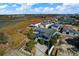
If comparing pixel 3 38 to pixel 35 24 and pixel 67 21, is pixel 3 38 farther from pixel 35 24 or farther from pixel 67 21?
pixel 67 21

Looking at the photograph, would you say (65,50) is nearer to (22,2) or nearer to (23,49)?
(23,49)

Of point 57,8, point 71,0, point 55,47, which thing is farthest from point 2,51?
point 71,0

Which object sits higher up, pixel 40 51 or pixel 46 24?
pixel 46 24

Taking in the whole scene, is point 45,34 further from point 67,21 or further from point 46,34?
point 67,21

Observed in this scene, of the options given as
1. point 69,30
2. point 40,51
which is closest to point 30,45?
point 40,51

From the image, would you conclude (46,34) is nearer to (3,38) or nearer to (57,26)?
(57,26)

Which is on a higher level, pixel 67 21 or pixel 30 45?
pixel 67 21

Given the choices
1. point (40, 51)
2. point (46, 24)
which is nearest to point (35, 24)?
point (46, 24)

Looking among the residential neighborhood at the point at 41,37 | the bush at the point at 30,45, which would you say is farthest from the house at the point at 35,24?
the bush at the point at 30,45

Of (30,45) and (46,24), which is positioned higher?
(46,24)

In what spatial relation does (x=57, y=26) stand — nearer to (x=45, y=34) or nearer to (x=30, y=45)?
(x=45, y=34)

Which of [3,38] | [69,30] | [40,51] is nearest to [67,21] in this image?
[69,30]
